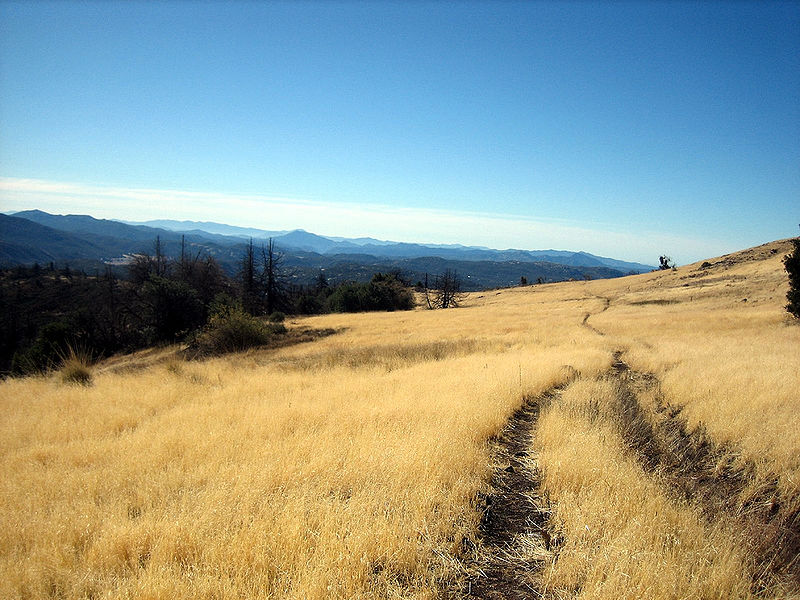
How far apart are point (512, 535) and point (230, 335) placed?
A: 62.7 ft

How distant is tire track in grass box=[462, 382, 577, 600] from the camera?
3.01 metres

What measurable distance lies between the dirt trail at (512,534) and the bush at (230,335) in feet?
57.0

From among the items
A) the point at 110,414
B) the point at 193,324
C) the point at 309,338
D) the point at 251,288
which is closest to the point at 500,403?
the point at 110,414

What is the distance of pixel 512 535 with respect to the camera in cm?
368

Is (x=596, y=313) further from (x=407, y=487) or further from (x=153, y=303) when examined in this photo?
(x=153, y=303)

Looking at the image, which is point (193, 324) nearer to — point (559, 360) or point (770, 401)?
point (559, 360)

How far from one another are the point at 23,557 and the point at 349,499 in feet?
9.52

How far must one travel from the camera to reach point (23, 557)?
324cm

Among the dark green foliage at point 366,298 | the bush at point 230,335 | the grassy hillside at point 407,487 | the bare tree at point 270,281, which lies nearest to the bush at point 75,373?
the grassy hillside at point 407,487

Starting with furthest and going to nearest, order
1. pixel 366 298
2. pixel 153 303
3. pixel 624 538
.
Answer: pixel 366 298
pixel 153 303
pixel 624 538

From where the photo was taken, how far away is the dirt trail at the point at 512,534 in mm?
3010

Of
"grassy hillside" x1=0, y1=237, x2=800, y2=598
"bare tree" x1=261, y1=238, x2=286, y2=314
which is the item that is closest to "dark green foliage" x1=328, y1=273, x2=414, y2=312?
"bare tree" x1=261, y1=238, x2=286, y2=314

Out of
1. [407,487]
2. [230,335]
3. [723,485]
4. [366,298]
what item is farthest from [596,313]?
[366,298]

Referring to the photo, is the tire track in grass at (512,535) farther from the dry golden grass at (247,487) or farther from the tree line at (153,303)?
the tree line at (153,303)
